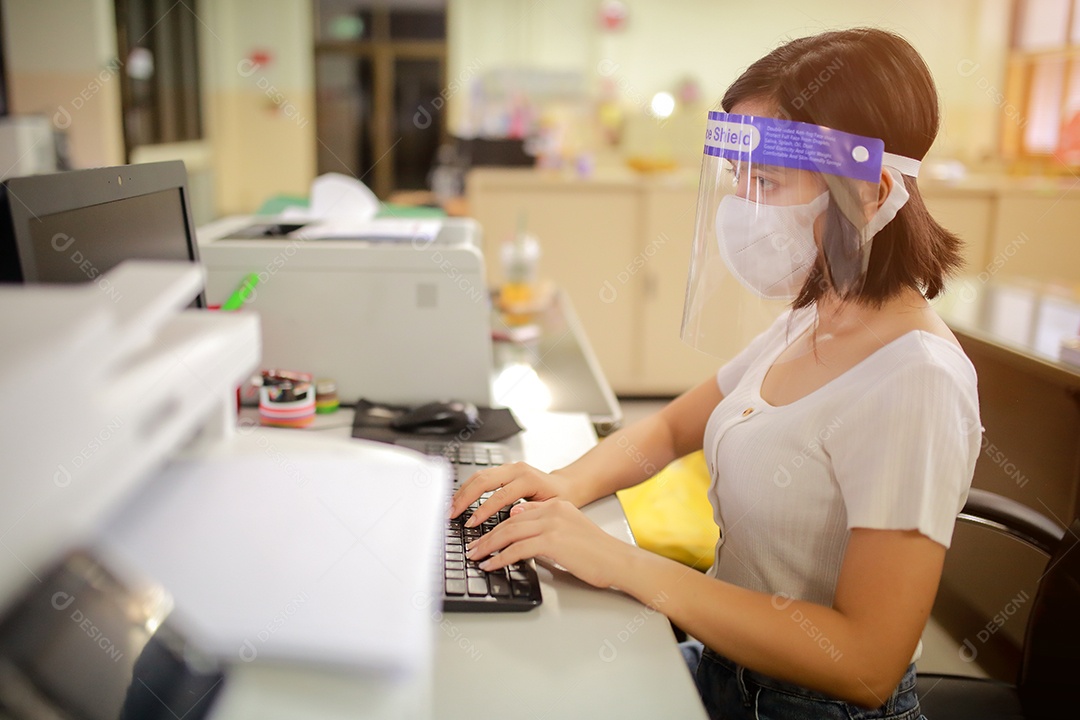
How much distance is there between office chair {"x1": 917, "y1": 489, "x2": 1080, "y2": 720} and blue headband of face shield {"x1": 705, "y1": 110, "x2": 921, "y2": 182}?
0.56 metres

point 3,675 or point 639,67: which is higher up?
point 639,67

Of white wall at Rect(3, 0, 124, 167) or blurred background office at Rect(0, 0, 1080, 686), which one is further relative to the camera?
white wall at Rect(3, 0, 124, 167)

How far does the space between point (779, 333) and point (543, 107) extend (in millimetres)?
6264

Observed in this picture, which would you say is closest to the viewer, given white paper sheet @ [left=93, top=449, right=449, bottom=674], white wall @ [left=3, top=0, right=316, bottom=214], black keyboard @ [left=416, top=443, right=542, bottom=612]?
white paper sheet @ [left=93, top=449, right=449, bottom=674]

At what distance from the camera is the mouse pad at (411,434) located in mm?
1416

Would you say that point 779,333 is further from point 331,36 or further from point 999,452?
point 331,36

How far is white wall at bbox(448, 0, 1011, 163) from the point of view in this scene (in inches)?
272

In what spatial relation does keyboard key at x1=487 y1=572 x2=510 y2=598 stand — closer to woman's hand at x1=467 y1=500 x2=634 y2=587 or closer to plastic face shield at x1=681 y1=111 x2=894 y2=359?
woman's hand at x1=467 y1=500 x2=634 y2=587

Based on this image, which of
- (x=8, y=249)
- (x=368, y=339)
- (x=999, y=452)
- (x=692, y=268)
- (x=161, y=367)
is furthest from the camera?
(x=999, y=452)

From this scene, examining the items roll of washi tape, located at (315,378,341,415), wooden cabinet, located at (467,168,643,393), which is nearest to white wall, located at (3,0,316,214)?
wooden cabinet, located at (467,168,643,393)

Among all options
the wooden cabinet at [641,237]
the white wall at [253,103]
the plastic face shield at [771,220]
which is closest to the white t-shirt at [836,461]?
the plastic face shield at [771,220]

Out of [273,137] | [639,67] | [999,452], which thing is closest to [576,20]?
[639,67]

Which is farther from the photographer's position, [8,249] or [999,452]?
[999,452]

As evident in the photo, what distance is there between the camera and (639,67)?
717cm
